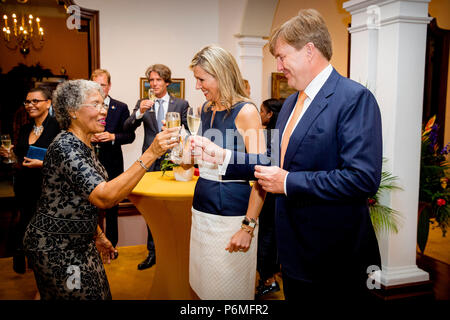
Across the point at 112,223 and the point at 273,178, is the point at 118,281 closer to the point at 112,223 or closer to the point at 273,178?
the point at 112,223

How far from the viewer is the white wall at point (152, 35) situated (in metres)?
5.89

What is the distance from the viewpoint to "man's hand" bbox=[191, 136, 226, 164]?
1.76 m

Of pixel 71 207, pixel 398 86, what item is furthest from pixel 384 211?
pixel 71 207

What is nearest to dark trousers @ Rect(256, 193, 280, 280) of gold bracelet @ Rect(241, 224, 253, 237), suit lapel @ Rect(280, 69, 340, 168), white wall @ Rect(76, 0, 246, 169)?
gold bracelet @ Rect(241, 224, 253, 237)

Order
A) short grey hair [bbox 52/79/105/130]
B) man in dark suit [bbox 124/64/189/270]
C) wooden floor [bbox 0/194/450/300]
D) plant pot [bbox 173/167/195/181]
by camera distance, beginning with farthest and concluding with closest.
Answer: man in dark suit [bbox 124/64/189/270]
wooden floor [bbox 0/194/450/300]
plant pot [bbox 173/167/195/181]
short grey hair [bbox 52/79/105/130]

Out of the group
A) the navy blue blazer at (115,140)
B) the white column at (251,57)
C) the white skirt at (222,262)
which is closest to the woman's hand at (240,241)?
the white skirt at (222,262)

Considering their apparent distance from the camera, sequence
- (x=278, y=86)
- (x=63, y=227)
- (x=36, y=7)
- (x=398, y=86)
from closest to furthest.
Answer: (x=63, y=227)
(x=398, y=86)
(x=278, y=86)
(x=36, y=7)

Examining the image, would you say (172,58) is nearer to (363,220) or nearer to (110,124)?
(110,124)

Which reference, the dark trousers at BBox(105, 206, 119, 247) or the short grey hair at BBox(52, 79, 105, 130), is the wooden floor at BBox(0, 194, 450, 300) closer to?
the dark trousers at BBox(105, 206, 119, 247)

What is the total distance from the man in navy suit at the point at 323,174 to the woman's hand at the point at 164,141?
1.57 ft

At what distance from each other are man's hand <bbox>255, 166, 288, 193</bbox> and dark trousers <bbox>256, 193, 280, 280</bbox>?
202cm

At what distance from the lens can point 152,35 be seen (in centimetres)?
615

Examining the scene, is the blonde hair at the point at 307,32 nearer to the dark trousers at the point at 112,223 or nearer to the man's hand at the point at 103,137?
the man's hand at the point at 103,137

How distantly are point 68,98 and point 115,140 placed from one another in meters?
2.44
